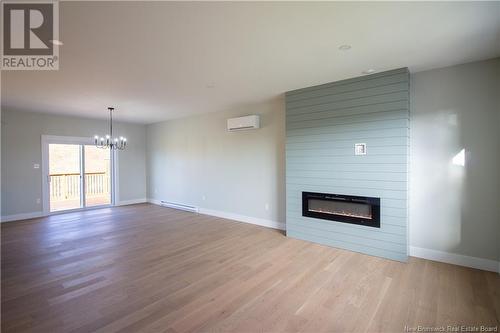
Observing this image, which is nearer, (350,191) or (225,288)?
(225,288)

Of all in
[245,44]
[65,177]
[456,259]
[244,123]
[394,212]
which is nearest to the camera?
[245,44]

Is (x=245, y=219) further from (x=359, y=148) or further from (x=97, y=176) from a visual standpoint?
(x=97, y=176)

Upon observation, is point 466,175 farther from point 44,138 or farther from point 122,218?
point 44,138

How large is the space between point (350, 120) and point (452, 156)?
1.41 m

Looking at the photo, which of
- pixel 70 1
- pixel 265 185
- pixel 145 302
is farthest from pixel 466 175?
pixel 70 1

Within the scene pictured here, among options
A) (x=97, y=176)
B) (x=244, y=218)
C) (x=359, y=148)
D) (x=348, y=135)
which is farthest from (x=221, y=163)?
(x=97, y=176)

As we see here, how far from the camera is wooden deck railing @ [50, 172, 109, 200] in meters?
6.88

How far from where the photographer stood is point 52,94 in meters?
4.41

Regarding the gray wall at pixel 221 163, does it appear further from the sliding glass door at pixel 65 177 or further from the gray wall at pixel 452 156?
the gray wall at pixel 452 156

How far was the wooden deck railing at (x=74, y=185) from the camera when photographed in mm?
6883

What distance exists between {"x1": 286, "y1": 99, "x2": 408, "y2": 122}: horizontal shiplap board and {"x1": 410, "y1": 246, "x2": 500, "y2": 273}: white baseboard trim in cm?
208

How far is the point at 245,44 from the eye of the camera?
8.63 ft

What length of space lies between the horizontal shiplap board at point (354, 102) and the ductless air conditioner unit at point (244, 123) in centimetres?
95

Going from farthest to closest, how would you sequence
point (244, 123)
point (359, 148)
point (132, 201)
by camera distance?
point (132, 201), point (244, 123), point (359, 148)
